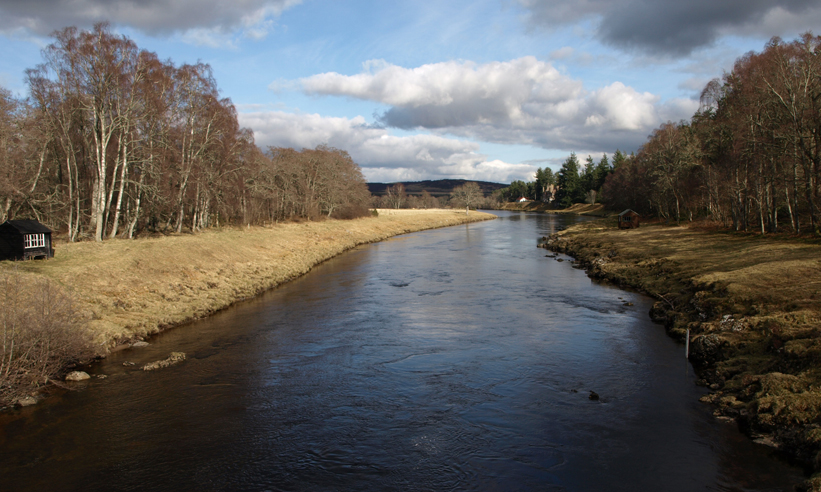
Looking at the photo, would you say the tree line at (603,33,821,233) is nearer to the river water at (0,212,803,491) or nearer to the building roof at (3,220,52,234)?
the river water at (0,212,803,491)

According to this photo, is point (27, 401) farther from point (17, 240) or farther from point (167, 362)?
point (17, 240)

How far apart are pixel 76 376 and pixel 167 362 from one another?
2.56m

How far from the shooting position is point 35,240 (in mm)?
21891

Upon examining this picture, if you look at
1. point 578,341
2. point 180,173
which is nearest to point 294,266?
point 180,173

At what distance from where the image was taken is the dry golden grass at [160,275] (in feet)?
64.1

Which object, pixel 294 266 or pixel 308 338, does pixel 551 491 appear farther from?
pixel 294 266

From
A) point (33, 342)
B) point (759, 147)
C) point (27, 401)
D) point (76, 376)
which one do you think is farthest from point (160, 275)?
point (759, 147)

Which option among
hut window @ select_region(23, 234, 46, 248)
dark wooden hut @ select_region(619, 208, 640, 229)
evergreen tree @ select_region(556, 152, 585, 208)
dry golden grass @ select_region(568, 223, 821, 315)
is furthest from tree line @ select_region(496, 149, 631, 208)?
hut window @ select_region(23, 234, 46, 248)

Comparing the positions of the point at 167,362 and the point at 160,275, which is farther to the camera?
the point at 160,275

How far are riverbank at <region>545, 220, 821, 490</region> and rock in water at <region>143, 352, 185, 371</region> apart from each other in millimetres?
16612

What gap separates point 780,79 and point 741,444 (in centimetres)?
2930

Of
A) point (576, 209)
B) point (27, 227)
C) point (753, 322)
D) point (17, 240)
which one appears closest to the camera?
point (753, 322)

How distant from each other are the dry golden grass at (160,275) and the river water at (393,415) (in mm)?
1543

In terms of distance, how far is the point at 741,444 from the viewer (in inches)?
418
